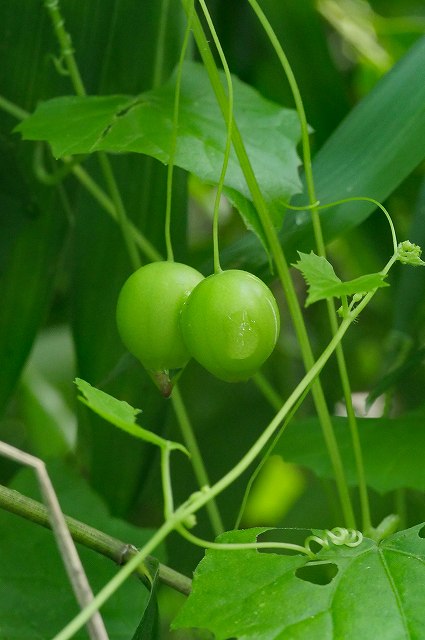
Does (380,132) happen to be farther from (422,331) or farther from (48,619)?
(48,619)

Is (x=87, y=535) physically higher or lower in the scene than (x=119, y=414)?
lower

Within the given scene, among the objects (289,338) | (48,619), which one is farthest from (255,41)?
(48,619)

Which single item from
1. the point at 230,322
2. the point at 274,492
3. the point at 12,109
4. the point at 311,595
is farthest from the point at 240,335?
the point at 274,492

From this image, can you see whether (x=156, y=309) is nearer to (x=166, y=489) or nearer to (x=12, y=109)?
(x=166, y=489)

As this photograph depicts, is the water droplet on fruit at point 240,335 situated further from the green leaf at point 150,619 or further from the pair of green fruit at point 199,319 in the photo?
the green leaf at point 150,619

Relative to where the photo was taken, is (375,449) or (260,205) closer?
(260,205)

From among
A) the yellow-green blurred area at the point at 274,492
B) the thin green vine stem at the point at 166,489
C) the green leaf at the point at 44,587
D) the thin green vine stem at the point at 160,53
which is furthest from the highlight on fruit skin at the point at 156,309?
the yellow-green blurred area at the point at 274,492

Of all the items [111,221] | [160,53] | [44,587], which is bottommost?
[44,587]
